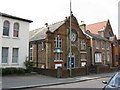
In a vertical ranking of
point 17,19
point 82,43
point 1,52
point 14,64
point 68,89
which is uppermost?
point 17,19

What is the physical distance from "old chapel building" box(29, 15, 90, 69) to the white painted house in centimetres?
379

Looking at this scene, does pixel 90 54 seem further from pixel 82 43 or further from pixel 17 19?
pixel 17 19

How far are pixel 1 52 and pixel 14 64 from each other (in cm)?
233

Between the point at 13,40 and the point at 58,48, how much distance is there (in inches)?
309

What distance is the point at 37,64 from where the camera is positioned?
28078mm


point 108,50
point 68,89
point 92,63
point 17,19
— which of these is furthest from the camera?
point 108,50

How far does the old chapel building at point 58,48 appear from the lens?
1022 inches

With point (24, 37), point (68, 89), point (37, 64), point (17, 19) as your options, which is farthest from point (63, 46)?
point (68, 89)

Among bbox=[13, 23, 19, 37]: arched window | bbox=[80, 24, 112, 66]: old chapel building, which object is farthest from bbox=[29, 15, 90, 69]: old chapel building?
bbox=[13, 23, 19, 37]: arched window

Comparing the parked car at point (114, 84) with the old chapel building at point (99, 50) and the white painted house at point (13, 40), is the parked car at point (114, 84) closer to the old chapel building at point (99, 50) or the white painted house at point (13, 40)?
the white painted house at point (13, 40)

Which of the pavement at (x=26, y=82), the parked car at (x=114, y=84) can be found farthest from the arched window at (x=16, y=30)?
the parked car at (x=114, y=84)

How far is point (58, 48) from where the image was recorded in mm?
27188

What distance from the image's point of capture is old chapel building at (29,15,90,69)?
25953 millimetres

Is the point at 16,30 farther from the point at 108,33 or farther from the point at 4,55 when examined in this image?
the point at 108,33
